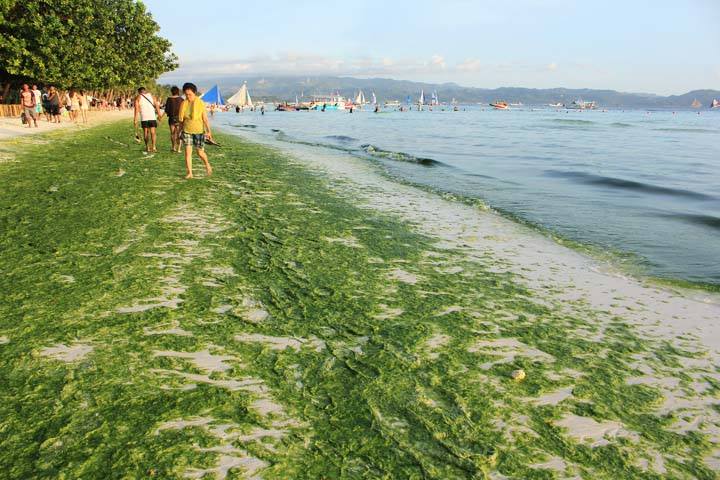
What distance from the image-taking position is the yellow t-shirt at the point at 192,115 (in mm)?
12141

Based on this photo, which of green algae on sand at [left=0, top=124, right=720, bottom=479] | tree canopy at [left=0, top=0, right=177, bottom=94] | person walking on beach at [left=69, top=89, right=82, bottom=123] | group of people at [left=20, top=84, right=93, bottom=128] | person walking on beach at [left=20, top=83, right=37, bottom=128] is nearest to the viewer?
green algae on sand at [left=0, top=124, right=720, bottom=479]

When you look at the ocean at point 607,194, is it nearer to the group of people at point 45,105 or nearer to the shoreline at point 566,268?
the shoreline at point 566,268

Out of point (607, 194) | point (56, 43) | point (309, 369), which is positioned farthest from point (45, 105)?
point (309, 369)

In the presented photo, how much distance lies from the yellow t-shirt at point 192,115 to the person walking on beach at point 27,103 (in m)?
20.0

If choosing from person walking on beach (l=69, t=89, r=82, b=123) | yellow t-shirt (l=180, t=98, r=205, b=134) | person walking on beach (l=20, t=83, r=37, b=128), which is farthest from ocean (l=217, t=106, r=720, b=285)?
person walking on beach (l=69, t=89, r=82, b=123)

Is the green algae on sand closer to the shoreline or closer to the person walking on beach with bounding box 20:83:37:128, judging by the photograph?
the shoreline

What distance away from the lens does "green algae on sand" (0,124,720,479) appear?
10.2 feet

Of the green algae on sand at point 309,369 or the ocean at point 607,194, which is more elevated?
the green algae on sand at point 309,369

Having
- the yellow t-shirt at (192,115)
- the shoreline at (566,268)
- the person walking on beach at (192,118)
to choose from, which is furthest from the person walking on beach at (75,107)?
the shoreline at (566,268)

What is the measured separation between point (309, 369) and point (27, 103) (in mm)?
30071

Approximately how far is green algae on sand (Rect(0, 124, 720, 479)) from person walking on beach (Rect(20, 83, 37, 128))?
23747 millimetres

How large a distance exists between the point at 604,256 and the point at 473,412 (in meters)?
6.74

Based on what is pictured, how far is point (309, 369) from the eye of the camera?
13.5 ft

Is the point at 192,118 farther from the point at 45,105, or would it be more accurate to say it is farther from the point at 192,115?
the point at 45,105
